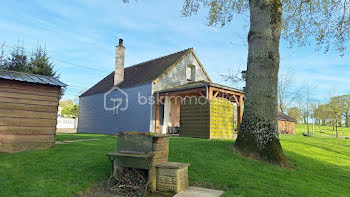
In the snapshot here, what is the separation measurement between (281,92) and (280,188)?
3719 centimetres

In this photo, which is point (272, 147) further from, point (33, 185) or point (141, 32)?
point (141, 32)

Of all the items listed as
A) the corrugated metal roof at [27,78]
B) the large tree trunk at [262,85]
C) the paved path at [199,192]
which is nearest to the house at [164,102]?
the large tree trunk at [262,85]

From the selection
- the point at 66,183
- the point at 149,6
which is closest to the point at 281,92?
the point at 149,6

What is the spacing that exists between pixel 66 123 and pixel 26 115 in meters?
28.8

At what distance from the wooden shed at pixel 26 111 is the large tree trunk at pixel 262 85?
7.09 m

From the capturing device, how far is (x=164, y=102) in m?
15.9

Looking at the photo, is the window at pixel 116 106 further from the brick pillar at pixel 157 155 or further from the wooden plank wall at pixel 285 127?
the wooden plank wall at pixel 285 127

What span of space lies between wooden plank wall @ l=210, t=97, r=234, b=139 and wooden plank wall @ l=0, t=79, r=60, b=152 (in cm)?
750

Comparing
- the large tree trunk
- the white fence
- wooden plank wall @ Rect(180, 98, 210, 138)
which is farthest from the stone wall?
the white fence

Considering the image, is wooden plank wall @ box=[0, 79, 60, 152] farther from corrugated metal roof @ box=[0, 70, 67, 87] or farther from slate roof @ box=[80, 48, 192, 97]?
slate roof @ box=[80, 48, 192, 97]

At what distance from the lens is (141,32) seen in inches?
529

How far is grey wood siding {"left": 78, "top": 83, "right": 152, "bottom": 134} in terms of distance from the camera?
50.9 feet

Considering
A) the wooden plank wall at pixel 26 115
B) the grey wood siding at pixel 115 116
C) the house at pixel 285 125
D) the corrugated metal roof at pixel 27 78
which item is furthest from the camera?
the house at pixel 285 125

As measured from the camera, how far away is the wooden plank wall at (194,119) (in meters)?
12.2
